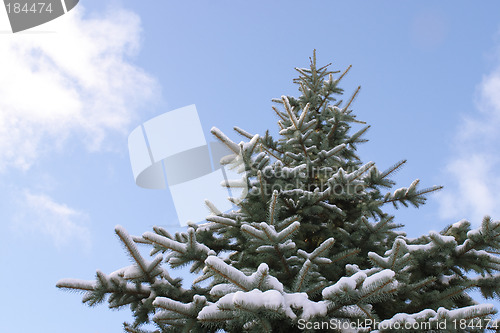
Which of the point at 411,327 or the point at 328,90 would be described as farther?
the point at 328,90

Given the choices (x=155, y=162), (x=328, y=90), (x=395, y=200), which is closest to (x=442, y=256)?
(x=395, y=200)

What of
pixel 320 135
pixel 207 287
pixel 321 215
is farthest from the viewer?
pixel 320 135

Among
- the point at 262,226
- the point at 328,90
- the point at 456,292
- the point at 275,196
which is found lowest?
the point at 456,292

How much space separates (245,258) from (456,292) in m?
2.29

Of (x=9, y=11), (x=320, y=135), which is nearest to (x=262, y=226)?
(x=320, y=135)

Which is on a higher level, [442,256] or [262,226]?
[262,226]

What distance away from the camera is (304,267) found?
2.89m

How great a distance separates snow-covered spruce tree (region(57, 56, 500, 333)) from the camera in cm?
244

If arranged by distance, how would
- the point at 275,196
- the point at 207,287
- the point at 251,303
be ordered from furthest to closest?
the point at 207,287, the point at 275,196, the point at 251,303

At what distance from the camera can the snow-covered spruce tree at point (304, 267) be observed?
96.1 inches

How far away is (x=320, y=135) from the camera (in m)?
6.52

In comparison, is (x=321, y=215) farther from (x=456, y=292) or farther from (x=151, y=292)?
(x=151, y=292)

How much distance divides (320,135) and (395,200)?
193 cm

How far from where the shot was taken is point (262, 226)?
2.95 metres
